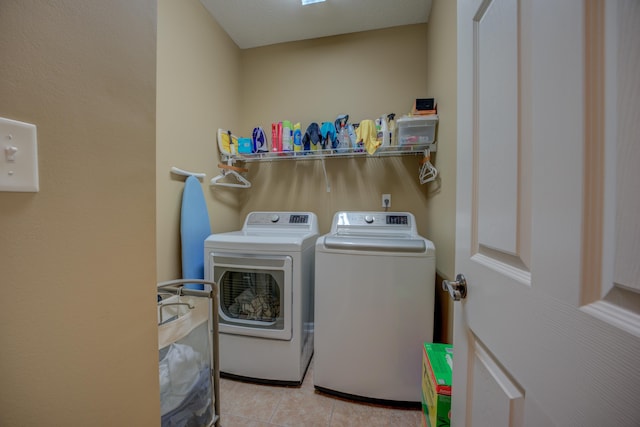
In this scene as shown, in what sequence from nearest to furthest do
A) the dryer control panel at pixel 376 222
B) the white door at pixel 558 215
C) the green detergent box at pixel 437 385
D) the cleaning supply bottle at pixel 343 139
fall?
the white door at pixel 558 215
the green detergent box at pixel 437 385
the dryer control panel at pixel 376 222
the cleaning supply bottle at pixel 343 139

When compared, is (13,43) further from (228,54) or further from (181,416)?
(228,54)

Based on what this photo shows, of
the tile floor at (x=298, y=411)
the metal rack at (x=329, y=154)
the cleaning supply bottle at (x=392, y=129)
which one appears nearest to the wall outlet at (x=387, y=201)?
the metal rack at (x=329, y=154)

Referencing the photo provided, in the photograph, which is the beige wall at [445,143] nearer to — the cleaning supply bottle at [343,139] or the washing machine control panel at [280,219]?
the cleaning supply bottle at [343,139]

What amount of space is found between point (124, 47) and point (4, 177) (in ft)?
1.30

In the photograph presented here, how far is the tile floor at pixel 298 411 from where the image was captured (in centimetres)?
128

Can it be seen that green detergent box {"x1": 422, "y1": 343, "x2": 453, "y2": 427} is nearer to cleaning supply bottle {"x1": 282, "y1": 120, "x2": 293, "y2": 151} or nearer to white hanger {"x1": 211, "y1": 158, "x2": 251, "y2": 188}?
cleaning supply bottle {"x1": 282, "y1": 120, "x2": 293, "y2": 151}

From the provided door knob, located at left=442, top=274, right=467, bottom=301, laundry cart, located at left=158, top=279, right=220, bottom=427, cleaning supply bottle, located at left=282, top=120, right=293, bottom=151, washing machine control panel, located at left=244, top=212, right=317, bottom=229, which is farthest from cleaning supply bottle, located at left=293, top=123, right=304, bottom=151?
door knob, located at left=442, top=274, right=467, bottom=301

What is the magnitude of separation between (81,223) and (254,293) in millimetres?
1334

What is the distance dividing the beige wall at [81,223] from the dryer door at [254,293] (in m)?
0.91

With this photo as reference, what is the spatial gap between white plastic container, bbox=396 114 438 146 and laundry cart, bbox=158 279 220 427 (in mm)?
1660

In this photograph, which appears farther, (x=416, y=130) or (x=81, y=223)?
(x=416, y=130)

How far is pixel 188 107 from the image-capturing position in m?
1.76

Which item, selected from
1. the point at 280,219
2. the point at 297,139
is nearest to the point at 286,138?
the point at 297,139

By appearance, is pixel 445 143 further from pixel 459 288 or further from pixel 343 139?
pixel 459 288
